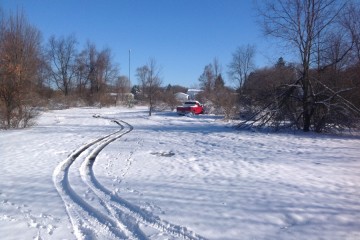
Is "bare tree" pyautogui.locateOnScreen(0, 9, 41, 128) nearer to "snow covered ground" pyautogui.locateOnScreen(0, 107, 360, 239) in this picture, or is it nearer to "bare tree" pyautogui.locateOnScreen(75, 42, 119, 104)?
"snow covered ground" pyautogui.locateOnScreen(0, 107, 360, 239)

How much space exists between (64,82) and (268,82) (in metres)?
54.2

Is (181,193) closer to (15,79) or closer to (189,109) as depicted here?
(15,79)

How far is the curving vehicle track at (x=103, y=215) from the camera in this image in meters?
4.18

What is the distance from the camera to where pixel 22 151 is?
34.6 feet

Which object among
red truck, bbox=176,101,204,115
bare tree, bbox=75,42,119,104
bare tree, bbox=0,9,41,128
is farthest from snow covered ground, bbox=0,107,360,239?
bare tree, bbox=75,42,119,104

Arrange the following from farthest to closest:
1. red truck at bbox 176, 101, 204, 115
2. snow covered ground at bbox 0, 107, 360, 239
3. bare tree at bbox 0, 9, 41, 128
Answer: red truck at bbox 176, 101, 204, 115
bare tree at bbox 0, 9, 41, 128
snow covered ground at bbox 0, 107, 360, 239

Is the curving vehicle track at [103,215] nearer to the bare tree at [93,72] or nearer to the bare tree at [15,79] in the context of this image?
the bare tree at [15,79]

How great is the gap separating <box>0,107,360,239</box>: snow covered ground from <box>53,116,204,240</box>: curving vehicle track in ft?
0.05

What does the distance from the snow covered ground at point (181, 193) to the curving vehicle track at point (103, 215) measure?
2cm

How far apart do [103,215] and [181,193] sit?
5.60 ft

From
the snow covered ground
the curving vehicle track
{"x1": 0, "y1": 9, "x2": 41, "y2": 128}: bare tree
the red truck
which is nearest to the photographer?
the curving vehicle track

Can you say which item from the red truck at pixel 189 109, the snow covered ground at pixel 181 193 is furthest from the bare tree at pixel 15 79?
the red truck at pixel 189 109

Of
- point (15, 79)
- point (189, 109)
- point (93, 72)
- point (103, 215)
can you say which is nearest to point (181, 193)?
point (103, 215)

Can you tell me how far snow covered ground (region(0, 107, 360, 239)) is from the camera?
4312 mm
